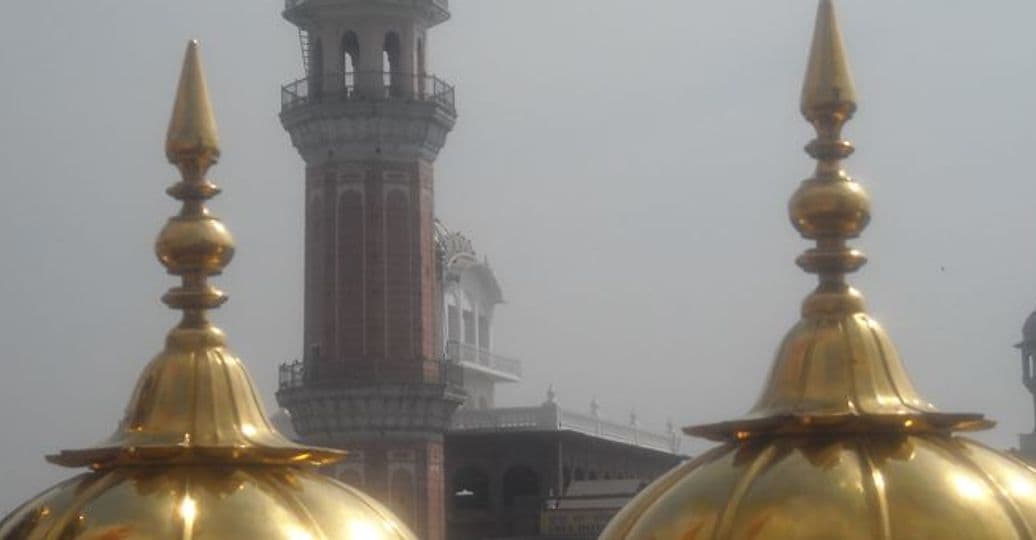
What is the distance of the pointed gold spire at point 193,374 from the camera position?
19.7 feet

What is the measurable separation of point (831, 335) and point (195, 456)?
1.50m

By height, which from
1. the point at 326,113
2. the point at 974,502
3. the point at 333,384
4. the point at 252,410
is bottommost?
the point at 974,502

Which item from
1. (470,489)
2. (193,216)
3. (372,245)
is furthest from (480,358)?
(193,216)

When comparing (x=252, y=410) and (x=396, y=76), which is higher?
(x=396, y=76)

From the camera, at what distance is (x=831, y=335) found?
18.6 feet

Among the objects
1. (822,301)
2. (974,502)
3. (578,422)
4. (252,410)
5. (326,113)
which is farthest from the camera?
(578,422)

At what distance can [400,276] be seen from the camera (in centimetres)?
4175

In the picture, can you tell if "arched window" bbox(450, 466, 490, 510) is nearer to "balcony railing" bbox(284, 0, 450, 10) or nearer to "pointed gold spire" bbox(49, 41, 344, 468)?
"balcony railing" bbox(284, 0, 450, 10)

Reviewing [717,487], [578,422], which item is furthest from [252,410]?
[578,422]

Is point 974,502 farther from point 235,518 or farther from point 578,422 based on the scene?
point 578,422

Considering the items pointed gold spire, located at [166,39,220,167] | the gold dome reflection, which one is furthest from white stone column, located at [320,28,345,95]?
the gold dome reflection

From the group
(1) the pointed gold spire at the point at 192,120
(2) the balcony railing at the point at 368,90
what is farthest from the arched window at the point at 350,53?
(1) the pointed gold spire at the point at 192,120

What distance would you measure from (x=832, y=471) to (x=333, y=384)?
3606 centimetres

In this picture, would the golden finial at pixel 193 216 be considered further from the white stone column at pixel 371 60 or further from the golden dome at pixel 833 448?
the white stone column at pixel 371 60
